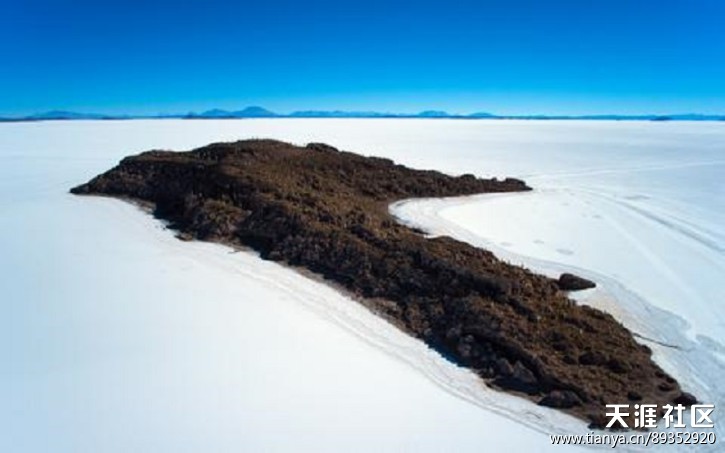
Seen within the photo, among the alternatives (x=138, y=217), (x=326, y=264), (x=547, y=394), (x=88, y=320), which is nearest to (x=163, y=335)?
(x=88, y=320)

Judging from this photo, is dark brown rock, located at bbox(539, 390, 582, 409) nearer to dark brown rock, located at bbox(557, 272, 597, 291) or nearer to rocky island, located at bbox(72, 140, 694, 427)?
rocky island, located at bbox(72, 140, 694, 427)

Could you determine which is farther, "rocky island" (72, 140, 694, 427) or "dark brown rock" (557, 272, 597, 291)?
"dark brown rock" (557, 272, 597, 291)

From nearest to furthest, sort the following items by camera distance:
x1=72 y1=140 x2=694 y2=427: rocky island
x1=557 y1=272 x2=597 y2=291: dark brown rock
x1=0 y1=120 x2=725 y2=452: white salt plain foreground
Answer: x1=0 y1=120 x2=725 y2=452: white salt plain foreground
x1=72 y1=140 x2=694 y2=427: rocky island
x1=557 y1=272 x2=597 y2=291: dark brown rock

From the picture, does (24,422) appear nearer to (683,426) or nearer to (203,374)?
(203,374)

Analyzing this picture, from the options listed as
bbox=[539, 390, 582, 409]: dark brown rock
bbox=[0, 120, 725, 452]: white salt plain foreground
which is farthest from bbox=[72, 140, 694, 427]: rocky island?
bbox=[0, 120, 725, 452]: white salt plain foreground

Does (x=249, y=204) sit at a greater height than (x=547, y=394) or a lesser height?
greater

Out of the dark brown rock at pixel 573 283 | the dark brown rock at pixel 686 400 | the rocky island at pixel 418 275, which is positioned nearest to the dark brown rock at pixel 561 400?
the rocky island at pixel 418 275

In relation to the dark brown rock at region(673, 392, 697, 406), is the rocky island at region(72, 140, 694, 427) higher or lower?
higher
